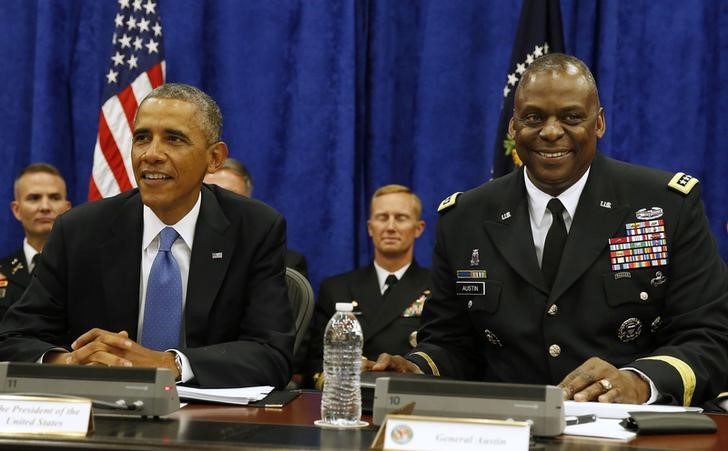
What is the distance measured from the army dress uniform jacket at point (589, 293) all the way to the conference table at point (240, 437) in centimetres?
54

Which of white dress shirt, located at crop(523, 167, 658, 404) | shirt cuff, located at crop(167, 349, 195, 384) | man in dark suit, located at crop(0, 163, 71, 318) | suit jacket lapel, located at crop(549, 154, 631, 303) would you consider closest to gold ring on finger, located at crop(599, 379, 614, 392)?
suit jacket lapel, located at crop(549, 154, 631, 303)

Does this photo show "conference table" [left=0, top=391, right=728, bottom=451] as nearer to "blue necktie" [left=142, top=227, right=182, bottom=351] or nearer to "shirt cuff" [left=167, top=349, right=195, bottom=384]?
"shirt cuff" [left=167, top=349, right=195, bottom=384]

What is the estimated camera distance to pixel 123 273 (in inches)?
99.6

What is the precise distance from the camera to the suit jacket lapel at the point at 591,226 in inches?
96.8

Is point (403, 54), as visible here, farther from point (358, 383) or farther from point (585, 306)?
point (358, 383)

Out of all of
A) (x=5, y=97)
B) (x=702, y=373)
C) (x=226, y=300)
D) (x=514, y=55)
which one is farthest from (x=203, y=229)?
(x=5, y=97)

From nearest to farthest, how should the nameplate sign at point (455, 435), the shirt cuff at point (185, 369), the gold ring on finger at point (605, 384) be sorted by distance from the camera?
the nameplate sign at point (455, 435)
the gold ring on finger at point (605, 384)
the shirt cuff at point (185, 369)

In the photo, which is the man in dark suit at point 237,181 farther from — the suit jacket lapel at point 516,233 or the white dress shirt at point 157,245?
the suit jacket lapel at point 516,233

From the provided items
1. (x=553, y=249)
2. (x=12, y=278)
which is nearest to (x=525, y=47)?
(x=553, y=249)

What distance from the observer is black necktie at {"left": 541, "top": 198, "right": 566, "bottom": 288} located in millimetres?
2504

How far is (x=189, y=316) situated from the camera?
2.49m

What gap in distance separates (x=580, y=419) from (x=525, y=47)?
3.41 meters

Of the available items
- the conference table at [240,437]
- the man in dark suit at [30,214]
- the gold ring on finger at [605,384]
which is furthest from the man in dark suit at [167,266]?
the man in dark suit at [30,214]

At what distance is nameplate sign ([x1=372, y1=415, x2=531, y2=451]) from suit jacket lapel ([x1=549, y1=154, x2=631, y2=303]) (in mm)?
965
